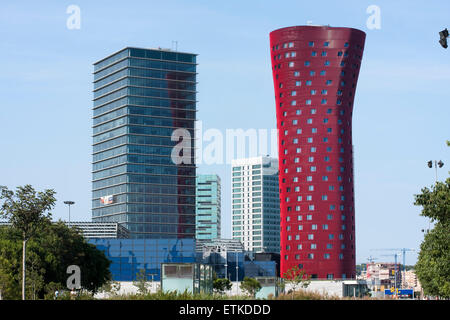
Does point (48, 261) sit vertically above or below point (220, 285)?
above

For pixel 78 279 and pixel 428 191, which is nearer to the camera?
pixel 428 191

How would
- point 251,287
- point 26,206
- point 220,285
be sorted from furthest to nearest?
point 220,285
point 251,287
point 26,206

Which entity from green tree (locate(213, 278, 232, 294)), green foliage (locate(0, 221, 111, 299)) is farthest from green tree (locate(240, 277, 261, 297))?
green foliage (locate(0, 221, 111, 299))

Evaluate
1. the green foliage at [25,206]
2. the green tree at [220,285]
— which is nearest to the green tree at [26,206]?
the green foliage at [25,206]

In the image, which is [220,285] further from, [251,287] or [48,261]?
[48,261]

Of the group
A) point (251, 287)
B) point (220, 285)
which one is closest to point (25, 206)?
point (251, 287)

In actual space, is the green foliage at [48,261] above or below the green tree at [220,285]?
above

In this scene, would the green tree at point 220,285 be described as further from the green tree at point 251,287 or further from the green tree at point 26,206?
the green tree at point 26,206

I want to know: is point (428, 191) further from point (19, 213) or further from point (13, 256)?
point (13, 256)

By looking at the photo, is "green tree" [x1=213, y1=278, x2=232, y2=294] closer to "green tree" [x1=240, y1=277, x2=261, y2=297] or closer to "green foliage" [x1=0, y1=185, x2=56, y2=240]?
"green tree" [x1=240, y1=277, x2=261, y2=297]

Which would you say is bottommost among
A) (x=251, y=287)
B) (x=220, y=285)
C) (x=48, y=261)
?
(x=220, y=285)
